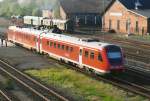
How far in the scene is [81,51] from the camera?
31.6 m

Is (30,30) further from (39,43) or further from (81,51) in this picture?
(81,51)

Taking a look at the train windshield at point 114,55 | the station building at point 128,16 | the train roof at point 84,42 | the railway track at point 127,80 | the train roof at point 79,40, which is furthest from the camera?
the station building at point 128,16

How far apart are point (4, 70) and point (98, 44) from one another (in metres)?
9.08

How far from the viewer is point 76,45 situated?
32.5m

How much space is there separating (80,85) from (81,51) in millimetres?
4843

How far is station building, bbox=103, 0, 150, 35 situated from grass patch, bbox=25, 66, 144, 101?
3533cm

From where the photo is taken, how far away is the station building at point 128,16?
6588 centimetres

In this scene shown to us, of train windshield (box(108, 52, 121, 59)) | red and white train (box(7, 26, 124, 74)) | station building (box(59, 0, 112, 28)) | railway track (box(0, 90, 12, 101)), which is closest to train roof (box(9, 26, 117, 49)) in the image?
red and white train (box(7, 26, 124, 74))

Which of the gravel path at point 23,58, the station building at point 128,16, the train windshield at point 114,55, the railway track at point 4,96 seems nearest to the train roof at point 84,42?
the train windshield at point 114,55

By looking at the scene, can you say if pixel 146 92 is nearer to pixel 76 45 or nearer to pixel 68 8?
pixel 76 45

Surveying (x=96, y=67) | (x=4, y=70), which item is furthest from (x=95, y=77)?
(x=4, y=70)

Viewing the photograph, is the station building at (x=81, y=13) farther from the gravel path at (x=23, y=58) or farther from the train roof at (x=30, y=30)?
the gravel path at (x=23, y=58)

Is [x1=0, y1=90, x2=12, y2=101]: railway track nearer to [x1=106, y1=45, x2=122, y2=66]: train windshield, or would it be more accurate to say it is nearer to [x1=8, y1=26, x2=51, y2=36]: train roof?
[x1=106, y1=45, x2=122, y2=66]: train windshield

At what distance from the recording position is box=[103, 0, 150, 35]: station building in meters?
65.9
